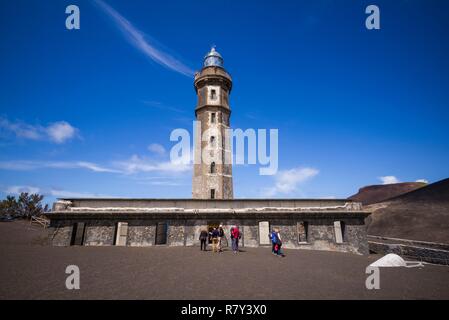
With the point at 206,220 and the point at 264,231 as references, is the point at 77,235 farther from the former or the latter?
the point at 264,231

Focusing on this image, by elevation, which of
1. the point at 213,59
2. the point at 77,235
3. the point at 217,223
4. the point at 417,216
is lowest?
the point at 77,235

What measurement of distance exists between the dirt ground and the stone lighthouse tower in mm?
11329

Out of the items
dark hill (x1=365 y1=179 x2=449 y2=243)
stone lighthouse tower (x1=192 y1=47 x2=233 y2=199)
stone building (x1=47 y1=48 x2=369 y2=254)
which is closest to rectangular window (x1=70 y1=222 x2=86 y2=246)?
stone building (x1=47 y1=48 x2=369 y2=254)

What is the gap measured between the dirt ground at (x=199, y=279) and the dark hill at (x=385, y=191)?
80.8 meters

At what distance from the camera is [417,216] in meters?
33.1

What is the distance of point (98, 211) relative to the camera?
52.7ft

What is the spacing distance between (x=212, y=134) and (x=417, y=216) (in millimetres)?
35035

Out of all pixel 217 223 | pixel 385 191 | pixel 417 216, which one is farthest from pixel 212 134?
pixel 385 191

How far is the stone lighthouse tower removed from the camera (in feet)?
72.9

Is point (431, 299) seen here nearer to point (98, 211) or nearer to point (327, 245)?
point (327, 245)

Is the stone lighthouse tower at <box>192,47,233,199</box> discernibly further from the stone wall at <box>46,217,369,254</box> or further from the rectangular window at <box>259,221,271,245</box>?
the rectangular window at <box>259,221,271,245</box>
